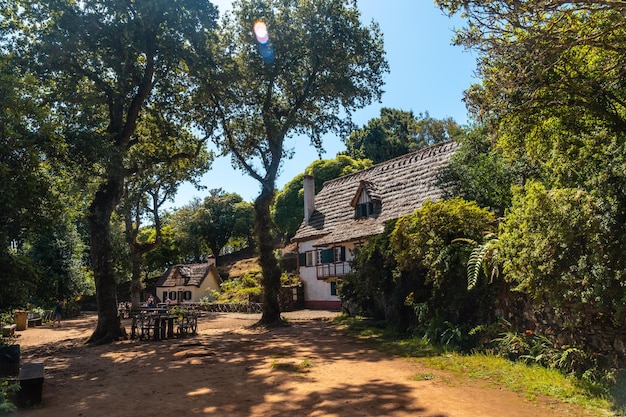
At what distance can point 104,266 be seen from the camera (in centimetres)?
1773

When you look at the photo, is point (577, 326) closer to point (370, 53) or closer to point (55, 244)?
point (370, 53)

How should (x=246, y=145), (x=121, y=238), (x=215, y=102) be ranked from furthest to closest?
(x=121, y=238)
(x=246, y=145)
(x=215, y=102)

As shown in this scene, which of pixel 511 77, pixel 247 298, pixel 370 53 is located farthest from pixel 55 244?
pixel 511 77

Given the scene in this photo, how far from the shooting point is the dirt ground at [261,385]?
7082 millimetres

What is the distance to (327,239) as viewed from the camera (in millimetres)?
28156

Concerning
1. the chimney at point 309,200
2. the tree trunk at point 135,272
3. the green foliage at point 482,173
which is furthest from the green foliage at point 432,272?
the tree trunk at point 135,272

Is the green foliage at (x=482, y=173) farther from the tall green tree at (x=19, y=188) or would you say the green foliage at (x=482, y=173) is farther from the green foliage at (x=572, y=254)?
the tall green tree at (x=19, y=188)

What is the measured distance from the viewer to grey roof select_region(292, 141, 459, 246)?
2479 centimetres

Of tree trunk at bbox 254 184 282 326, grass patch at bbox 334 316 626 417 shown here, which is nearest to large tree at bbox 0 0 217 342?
tree trunk at bbox 254 184 282 326

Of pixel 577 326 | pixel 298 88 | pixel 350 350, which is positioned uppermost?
pixel 298 88

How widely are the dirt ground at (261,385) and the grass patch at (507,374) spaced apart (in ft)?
1.08

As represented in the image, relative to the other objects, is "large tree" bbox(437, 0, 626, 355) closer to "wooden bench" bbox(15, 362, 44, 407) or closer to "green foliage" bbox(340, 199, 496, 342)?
"green foliage" bbox(340, 199, 496, 342)

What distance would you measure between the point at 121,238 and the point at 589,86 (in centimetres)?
4789

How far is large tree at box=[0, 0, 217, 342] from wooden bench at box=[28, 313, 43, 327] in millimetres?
15411
